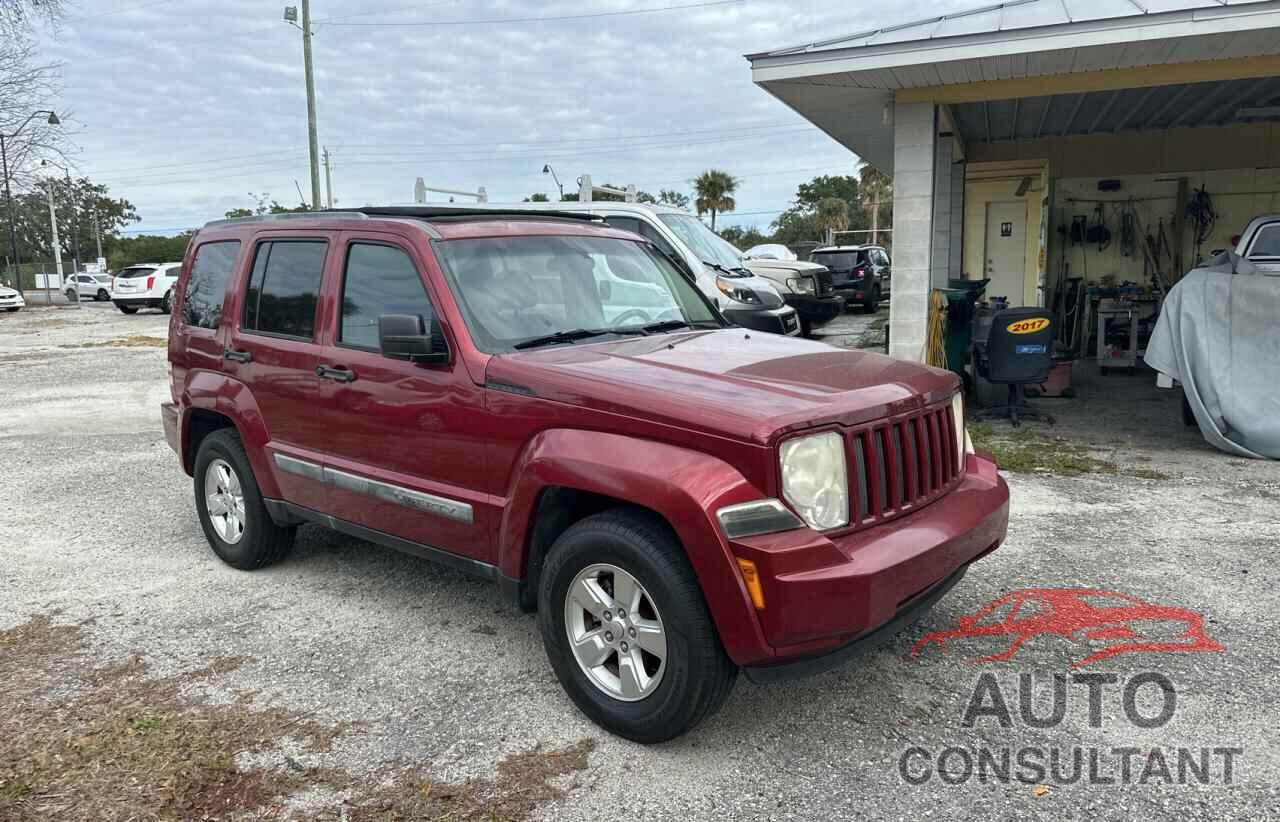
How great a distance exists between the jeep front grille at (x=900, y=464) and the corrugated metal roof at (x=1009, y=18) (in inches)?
221

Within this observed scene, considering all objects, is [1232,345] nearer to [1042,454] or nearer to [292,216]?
[1042,454]

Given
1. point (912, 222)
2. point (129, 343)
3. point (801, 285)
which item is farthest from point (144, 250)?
point (912, 222)

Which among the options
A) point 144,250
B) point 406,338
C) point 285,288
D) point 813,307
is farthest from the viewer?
point 144,250

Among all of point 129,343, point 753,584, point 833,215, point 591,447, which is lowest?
point 129,343

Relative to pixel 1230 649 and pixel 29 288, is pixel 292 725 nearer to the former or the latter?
pixel 1230 649

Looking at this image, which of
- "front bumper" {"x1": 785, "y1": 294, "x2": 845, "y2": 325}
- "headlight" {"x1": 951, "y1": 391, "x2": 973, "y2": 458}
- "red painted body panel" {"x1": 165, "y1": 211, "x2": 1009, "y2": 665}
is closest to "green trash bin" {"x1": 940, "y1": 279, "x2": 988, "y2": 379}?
"front bumper" {"x1": 785, "y1": 294, "x2": 845, "y2": 325}

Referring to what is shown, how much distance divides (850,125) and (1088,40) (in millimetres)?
4363

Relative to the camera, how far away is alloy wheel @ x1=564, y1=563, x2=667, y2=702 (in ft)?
10.6

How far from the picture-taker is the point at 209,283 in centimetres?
544

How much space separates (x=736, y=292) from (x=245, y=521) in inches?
248

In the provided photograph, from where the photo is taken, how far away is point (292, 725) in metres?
3.54

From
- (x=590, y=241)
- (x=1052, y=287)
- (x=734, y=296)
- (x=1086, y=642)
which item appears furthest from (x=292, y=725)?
(x=1052, y=287)

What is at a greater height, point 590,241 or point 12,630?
point 590,241

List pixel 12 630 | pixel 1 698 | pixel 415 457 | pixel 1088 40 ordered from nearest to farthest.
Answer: pixel 1 698
pixel 415 457
pixel 12 630
pixel 1088 40
